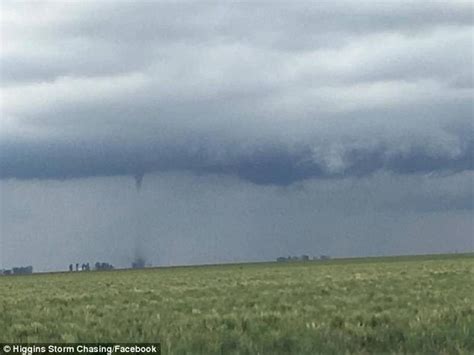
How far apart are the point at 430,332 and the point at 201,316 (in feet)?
18.8

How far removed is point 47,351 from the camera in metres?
12.7

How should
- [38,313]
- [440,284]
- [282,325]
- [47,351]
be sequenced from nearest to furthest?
[47,351]
[282,325]
[38,313]
[440,284]

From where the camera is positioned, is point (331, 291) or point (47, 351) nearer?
point (47, 351)

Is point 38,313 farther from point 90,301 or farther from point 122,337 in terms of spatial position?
point 122,337

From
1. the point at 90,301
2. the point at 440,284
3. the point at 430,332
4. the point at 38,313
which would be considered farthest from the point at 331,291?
the point at 430,332

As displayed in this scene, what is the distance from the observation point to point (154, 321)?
16.4 m

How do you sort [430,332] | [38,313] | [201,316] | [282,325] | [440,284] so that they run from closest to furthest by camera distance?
[430,332]
[282,325]
[201,316]
[38,313]
[440,284]

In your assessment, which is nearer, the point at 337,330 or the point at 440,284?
the point at 337,330

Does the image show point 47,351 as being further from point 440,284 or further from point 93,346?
point 440,284

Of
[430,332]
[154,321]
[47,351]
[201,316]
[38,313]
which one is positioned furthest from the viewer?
[38,313]

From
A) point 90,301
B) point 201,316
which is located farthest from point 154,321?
point 90,301

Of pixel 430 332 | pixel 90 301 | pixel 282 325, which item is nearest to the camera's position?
pixel 430 332

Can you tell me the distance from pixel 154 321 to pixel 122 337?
2.55 metres

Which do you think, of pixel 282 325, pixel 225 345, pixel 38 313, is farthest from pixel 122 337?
pixel 38 313
